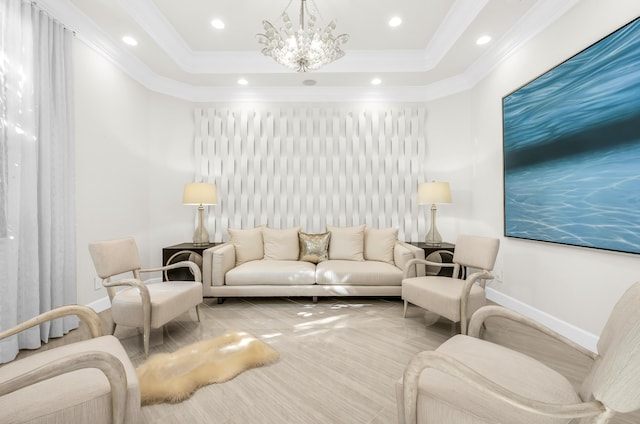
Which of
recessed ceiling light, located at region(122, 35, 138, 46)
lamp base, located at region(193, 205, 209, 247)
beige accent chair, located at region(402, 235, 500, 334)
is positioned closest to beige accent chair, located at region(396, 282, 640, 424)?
beige accent chair, located at region(402, 235, 500, 334)

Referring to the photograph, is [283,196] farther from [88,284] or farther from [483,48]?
[483,48]

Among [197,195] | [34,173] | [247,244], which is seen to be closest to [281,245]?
[247,244]

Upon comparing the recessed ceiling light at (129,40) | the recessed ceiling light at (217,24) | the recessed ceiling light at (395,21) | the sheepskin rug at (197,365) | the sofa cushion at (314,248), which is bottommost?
the sheepskin rug at (197,365)

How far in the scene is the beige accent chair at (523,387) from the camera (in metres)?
0.73

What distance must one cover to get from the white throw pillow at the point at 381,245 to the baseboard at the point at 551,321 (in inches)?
51.5

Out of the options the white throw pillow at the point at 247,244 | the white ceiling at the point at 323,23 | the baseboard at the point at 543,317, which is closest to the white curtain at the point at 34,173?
the white ceiling at the point at 323,23

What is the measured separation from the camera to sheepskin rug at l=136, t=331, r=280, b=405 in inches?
67.4

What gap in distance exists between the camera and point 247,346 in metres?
2.26

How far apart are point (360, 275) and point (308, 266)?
2.17 feet

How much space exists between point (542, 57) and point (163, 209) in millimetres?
5053

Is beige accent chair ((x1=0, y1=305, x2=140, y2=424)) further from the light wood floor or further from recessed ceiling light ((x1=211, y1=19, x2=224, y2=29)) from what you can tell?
recessed ceiling light ((x1=211, y1=19, x2=224, y2=29))

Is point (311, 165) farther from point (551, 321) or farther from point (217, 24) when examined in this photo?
point (551, 321)

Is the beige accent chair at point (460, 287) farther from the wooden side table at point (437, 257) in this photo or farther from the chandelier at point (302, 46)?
the chandelier at point (302, 46)

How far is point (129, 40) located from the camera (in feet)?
10.7
